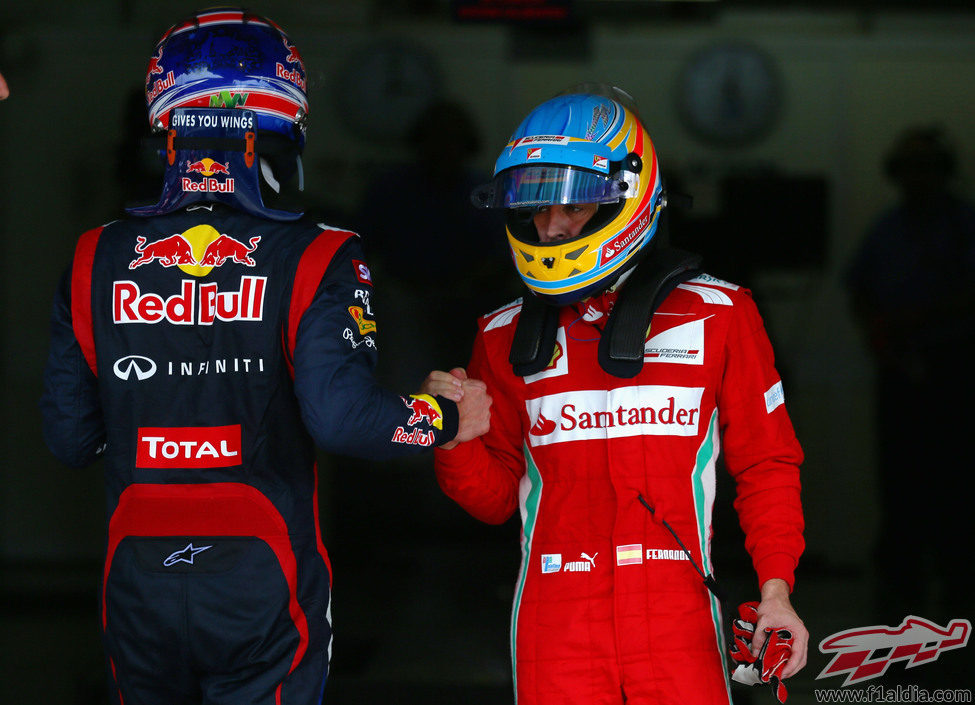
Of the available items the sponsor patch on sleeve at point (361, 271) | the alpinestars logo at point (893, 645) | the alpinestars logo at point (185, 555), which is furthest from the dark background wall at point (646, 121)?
the alpinestars logo at point (185, 555)

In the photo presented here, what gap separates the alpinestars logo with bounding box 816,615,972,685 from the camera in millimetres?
3236

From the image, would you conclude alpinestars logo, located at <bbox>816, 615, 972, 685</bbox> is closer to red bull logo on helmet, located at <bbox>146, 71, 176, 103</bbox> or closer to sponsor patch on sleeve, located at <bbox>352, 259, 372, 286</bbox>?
sponsor patch on sleeve, located at <bbox>352, 259, 372, 286</bbox>

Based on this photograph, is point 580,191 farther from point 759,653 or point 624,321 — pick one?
point 759,653

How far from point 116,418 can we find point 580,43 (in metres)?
2.11

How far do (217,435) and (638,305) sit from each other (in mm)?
821

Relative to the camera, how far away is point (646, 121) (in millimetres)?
3500

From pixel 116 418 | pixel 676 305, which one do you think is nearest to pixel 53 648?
pixel 116 418

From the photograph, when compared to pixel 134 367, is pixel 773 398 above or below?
below

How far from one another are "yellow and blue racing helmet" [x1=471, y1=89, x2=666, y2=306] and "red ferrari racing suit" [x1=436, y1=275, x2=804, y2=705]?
13cm

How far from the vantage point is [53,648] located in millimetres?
3496

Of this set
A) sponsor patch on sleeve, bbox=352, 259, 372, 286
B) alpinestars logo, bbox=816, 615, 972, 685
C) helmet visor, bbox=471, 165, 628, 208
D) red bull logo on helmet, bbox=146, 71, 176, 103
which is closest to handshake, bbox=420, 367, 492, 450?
sponsor patch on sleeve, bbox=352, 259, 372, 286

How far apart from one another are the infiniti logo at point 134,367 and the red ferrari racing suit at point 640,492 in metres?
0.60

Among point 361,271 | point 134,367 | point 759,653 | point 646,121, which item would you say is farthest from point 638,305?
point 646,121

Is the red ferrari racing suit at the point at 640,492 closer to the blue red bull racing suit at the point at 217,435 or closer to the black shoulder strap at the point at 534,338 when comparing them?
the black shoulder strap at the point at 534,338
